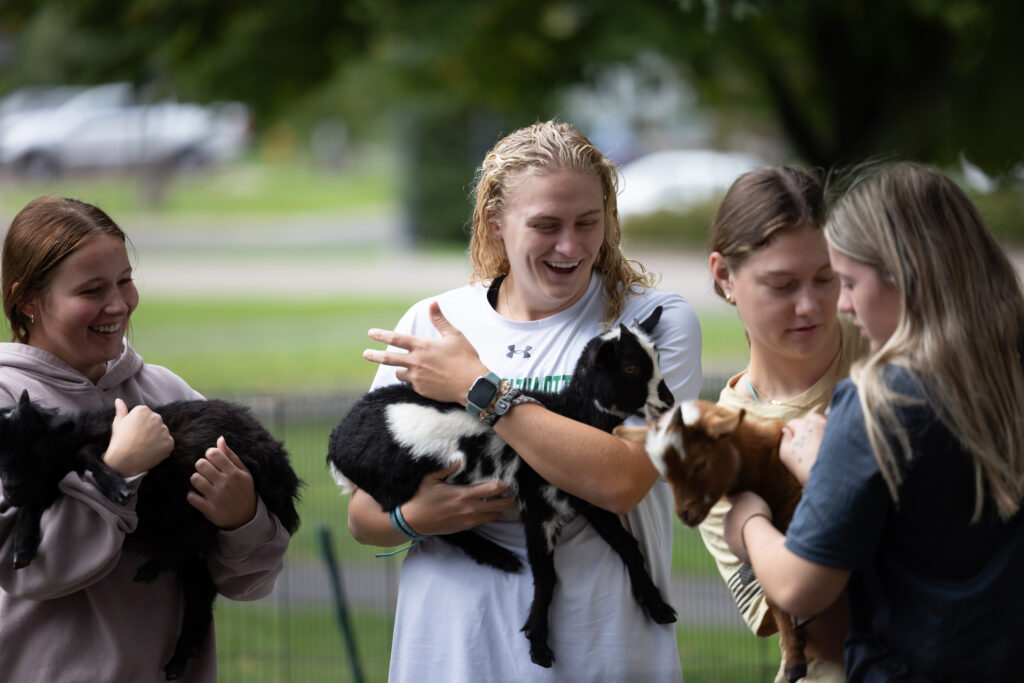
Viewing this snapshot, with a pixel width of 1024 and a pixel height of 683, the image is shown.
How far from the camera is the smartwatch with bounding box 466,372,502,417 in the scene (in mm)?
2922

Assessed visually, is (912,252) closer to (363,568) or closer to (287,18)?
(363,568)

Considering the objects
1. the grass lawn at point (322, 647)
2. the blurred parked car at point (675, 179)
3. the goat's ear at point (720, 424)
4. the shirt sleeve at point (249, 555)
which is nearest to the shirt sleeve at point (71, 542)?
the shirt sleeve at point (249, 555)

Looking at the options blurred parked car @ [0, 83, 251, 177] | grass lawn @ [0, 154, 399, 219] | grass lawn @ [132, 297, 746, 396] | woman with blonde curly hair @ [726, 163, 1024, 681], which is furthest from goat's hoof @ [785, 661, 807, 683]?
blurred parked car @ [0, 83, 251, 177]

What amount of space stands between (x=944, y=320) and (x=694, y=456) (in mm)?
678

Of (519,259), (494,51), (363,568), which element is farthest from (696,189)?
(519,259)

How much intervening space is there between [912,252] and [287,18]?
324 inches

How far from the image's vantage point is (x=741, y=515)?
2631 mm

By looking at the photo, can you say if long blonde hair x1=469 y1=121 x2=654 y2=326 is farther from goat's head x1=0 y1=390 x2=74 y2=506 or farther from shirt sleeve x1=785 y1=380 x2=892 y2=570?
goat's head x1=0 y1=390 x2=74 y2=506

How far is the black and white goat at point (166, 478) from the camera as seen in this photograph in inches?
117

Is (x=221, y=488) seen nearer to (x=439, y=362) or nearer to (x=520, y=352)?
(x=439, y=362)

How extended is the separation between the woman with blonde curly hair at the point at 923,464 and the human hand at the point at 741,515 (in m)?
0.19

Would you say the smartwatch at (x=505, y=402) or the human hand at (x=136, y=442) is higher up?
the smartwatch at (x=505, y=402)

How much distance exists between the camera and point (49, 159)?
37.8m

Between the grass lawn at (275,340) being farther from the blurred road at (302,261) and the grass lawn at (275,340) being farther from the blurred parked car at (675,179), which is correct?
the blurred parked car at (675,179)
